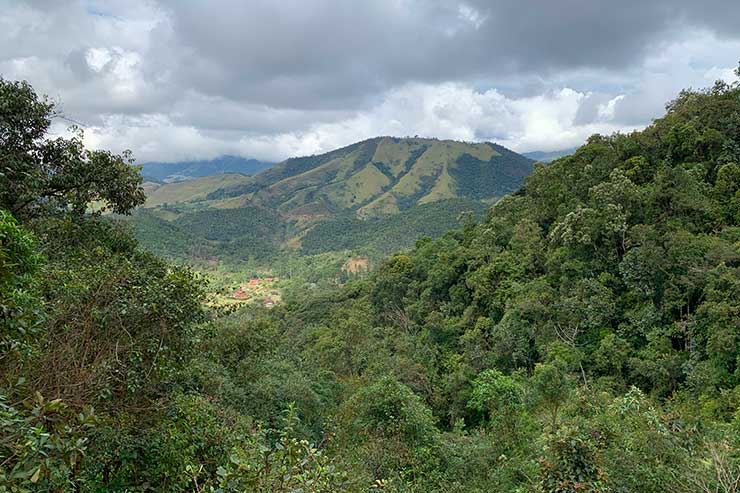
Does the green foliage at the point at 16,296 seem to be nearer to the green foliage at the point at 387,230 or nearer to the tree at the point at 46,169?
the tree at the point at 46,169

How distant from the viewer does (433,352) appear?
26.8m

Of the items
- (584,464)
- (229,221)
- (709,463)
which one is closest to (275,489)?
(584,464)

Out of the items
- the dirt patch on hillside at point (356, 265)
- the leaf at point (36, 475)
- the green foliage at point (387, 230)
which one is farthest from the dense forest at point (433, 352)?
the green foliage at point (387, 230)

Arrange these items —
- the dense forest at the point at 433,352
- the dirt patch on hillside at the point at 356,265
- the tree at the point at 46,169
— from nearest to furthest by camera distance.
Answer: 1. the dense forest at the point at 433,352
2. the tree at the point at 46,169
3. the dirt patch on hillside at the point at 356,265

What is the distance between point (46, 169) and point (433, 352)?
75.1ft

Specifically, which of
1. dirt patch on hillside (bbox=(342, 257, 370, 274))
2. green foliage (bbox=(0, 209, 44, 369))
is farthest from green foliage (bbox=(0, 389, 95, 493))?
dirt patch on hillside (bbox=(342, 257, 370, 274))

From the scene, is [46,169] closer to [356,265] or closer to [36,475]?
[36,475]

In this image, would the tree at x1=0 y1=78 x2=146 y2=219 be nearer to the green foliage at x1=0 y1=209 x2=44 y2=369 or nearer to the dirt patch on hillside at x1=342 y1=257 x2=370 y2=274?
the green foliage at x1=0 y1=209 x2=44 y2=369

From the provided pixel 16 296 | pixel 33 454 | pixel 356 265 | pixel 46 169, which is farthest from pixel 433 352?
pixel 356 265

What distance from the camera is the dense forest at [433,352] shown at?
4.35 m

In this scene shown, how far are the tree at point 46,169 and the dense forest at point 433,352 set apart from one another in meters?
0.05

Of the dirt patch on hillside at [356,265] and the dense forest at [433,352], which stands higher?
the dense forest at [433,352]

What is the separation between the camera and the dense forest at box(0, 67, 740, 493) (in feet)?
14.3

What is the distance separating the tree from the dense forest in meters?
0.05
